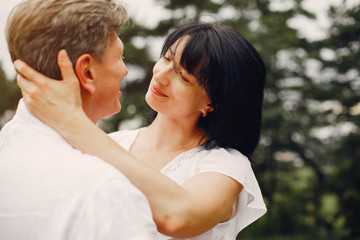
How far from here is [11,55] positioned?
1.58 meters

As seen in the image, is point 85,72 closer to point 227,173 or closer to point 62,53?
point 62,53

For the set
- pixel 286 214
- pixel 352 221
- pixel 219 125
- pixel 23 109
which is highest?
pixel 23 109

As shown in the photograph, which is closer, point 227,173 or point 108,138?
point 108,138

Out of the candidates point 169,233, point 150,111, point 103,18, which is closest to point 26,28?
point 103,18

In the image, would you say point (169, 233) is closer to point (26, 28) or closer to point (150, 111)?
point (26, 28)

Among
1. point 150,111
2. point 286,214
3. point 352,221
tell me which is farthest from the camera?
point 286,214

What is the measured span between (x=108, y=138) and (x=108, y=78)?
0.87 ft

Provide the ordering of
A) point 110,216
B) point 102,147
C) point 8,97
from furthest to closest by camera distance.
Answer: point 8,97 → point 102,147 → point 110,216

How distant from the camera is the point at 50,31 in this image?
1.49 meters

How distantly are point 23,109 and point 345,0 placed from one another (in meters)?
19.0

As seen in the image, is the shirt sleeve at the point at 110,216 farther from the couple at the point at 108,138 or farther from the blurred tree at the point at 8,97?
the blurred tree at the point at 8,97

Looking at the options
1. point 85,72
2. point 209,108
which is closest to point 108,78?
point 85,72

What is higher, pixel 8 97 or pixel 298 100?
pixel 8 97

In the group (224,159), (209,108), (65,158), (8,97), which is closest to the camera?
(65,158)
